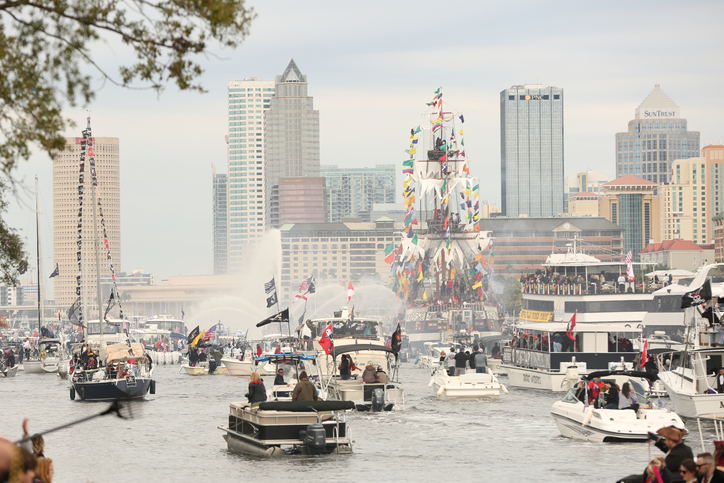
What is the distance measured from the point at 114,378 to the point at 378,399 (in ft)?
45.5

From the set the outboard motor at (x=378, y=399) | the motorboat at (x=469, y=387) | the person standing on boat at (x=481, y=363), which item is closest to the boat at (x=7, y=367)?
the person standing on boat at (x=481, y=363)

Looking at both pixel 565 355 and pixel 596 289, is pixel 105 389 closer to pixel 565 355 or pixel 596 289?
pixel 565 355

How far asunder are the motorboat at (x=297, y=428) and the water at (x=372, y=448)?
39 cm

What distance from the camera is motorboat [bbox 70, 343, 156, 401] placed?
150 feet

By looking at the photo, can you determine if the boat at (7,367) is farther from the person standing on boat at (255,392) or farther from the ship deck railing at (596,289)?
the person standing on boat at (255,392)

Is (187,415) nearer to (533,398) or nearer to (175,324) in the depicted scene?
(533,398)

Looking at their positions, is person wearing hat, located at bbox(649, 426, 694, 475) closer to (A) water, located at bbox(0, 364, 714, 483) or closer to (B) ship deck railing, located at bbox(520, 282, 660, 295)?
(A) water, located at bbox(0, 364, 714, 483)

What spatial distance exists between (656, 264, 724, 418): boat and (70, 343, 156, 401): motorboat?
2213 cm

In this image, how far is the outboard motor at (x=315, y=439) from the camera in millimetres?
26109

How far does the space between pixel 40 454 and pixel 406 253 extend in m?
110

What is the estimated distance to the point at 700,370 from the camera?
119ft

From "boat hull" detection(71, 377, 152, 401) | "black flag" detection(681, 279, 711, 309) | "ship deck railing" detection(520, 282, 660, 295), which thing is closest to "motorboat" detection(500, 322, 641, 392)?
"ship deck railing" detection(520, 282, 660, 295)

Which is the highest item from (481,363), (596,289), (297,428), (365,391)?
(596,289)

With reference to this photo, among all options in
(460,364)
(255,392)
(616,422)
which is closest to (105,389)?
(460,364)
